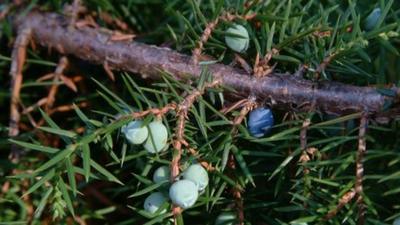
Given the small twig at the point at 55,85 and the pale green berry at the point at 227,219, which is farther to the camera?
the small twig at the point at 55,85

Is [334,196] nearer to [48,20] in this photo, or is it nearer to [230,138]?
[230,138]

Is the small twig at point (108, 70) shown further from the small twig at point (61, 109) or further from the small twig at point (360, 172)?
the small twig at point (360, 172)

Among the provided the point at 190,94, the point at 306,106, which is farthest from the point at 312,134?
A: the point at 190,94

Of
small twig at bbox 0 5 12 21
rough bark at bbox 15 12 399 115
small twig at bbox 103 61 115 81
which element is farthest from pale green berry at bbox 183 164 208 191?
small twig at bbox 0 5 12 21

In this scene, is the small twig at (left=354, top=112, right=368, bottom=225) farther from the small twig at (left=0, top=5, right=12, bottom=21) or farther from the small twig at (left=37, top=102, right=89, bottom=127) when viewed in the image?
the small twig at (left=0, top=5, right=12, bottom=21)

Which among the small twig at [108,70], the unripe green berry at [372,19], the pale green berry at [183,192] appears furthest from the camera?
the small twig at [108,70]

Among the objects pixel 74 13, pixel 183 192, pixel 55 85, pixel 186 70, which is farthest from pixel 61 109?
pixel 183 192

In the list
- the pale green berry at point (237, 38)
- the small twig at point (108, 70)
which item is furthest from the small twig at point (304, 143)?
the small twig at point (108, 70)
